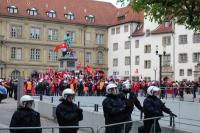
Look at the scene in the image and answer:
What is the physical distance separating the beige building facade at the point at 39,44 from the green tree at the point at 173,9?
54746mm

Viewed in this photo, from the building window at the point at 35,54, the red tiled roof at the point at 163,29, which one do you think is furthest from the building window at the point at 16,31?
the red tiled roof at the point at 163,29

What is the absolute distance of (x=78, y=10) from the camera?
83.8 m

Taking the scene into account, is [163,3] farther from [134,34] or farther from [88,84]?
[134,34]

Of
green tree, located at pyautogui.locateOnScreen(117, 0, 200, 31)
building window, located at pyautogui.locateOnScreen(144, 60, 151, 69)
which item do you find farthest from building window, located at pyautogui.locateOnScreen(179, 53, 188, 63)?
green tree, located at pyautogui.locateOnScreen(117, 0, 200, 31)

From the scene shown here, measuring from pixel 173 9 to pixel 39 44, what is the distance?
59607mm

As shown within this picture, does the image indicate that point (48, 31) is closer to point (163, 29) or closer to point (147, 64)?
point (147, 64)

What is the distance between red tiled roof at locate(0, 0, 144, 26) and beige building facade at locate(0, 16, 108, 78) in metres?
1.12

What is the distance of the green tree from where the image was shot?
19.8m

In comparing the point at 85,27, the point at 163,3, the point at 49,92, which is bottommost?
the point at 49,92

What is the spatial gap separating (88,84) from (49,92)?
3.52 meters

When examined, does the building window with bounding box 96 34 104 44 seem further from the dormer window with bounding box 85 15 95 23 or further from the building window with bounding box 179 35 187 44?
the building window with bounding box 179 35 187 44

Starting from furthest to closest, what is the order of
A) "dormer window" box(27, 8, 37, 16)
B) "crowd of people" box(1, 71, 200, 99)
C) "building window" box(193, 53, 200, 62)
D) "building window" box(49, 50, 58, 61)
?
"building window" box(49, 50, 58, 61), "dormer window" box(27, 8, 37, 16), "building window" box(193, 53, 200, 62), "crowd of people" box(1, 71, 200, 99)

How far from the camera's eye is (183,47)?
214ft

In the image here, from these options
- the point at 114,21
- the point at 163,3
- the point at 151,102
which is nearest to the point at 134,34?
the point at 114,21
